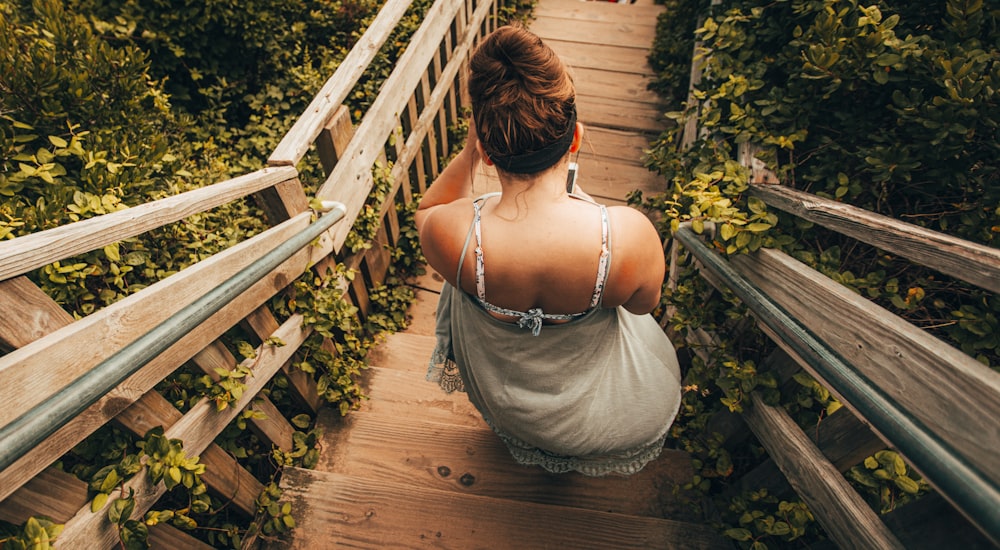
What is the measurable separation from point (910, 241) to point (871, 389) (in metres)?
0.39

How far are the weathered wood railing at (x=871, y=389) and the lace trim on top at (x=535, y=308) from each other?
1.67 ft

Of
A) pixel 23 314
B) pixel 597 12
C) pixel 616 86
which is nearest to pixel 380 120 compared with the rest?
pixel 23 314

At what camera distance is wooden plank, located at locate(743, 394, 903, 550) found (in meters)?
1.19

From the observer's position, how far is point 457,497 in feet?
6.14

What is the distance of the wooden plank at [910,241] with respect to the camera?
929 millimetres

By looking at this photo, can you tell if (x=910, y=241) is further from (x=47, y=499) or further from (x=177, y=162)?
(x=177, y=162)

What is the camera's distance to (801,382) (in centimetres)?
139

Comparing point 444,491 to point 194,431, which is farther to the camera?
point 444,491

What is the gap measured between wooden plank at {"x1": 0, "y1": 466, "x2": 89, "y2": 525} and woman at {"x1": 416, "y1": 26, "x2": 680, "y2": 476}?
3.60 ft

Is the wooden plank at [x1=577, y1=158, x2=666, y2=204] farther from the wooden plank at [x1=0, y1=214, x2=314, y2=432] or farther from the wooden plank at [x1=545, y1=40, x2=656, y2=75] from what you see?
the wooden plank at [x1=0, y1=214, x2=314, y2=432]

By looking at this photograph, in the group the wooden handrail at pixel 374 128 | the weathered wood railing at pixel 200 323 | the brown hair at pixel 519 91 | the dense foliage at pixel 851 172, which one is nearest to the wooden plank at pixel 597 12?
the wooden handrail at pixel 374 128

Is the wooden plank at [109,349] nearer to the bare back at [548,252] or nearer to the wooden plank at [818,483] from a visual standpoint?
the bare back at [548,252]

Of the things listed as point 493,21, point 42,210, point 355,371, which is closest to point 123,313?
point 42,210

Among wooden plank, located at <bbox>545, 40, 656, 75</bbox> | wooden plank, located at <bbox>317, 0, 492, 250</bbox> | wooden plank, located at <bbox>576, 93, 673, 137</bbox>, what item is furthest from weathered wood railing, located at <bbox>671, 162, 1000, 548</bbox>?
wooden plank, located at <bbox>545, 40, 656, 75</bbox>
